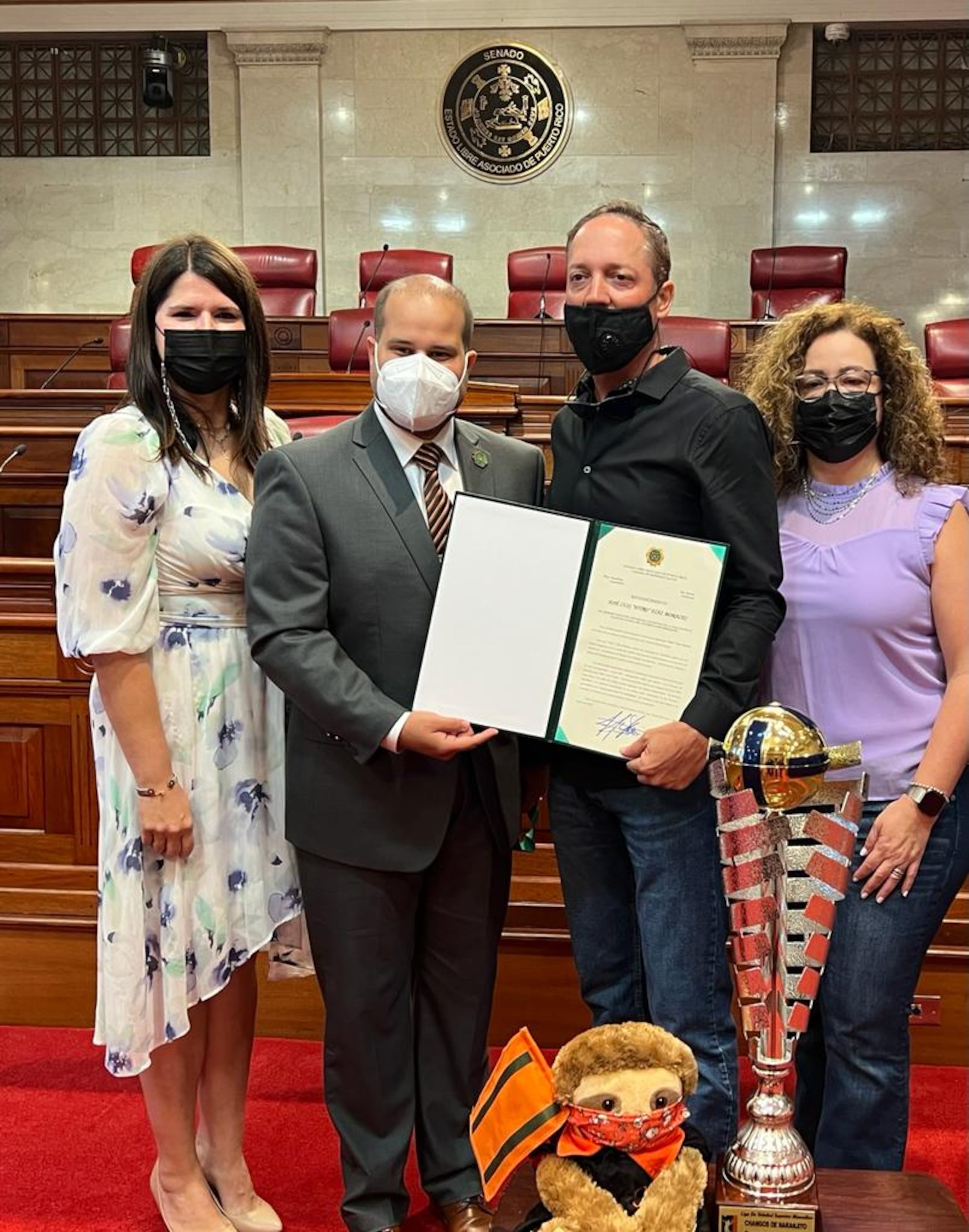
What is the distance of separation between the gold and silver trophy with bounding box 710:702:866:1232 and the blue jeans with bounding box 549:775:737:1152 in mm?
496

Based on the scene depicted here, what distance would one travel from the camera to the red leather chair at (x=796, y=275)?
7375 millimetres

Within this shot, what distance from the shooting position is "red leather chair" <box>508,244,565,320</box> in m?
7.16

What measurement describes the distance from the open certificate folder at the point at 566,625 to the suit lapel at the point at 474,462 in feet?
0.50

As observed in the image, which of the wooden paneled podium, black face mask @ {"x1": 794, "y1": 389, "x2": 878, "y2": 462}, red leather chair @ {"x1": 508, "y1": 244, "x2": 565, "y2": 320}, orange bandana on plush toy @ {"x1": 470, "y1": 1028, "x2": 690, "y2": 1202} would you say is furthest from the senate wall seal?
orange bandana on plush toy @ {"x1": 470, "y1": 1028, "x2": 690, "y2": 1202}

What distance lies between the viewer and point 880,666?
5.66 feet

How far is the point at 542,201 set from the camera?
9039mm

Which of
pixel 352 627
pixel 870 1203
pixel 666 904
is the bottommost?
pixel 870 1203

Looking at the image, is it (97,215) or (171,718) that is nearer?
(171,718)

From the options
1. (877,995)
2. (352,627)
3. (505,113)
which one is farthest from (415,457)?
(505,113)

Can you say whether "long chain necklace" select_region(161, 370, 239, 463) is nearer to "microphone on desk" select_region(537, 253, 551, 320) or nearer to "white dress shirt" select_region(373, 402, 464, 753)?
"white dress shirt" select_region(373, 402, 464, 753)

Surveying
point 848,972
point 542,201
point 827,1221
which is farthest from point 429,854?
point 542,201

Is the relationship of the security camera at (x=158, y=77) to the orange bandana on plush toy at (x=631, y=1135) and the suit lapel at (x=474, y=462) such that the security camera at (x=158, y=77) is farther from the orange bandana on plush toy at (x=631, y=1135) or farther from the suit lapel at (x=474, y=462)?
the orange bandana on plush toy at (x=631, y=1135)

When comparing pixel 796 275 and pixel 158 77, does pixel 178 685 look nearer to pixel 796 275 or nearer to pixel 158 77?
pixel 796 275

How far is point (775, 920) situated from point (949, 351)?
5348 millimetres
